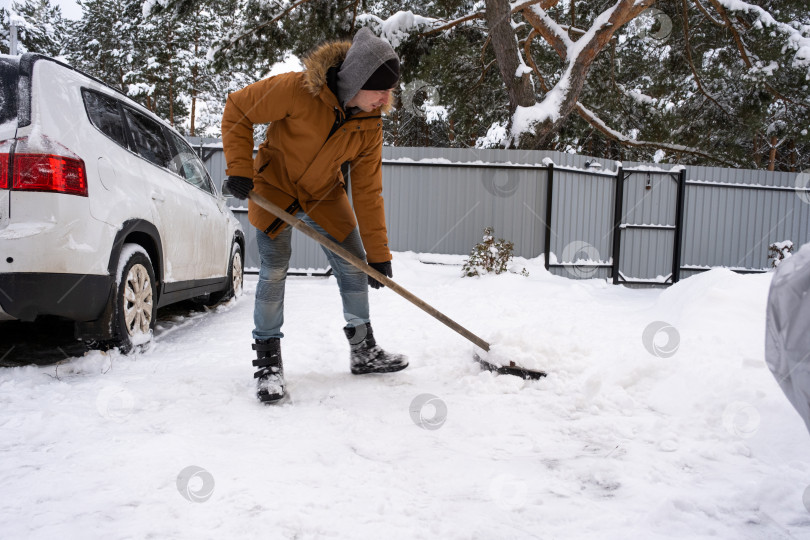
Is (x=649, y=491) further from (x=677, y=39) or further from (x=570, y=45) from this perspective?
(x=677, y=39)

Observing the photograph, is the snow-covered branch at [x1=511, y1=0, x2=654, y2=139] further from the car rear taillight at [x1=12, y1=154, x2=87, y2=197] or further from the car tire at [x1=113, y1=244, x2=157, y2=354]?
the car rear taillight at [x1=12, y1=154, x2=87, y2=197]

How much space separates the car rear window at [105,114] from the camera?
2910 mm

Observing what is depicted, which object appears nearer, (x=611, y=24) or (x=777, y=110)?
(x=611, y=24)

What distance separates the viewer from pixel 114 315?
2789 millimetres

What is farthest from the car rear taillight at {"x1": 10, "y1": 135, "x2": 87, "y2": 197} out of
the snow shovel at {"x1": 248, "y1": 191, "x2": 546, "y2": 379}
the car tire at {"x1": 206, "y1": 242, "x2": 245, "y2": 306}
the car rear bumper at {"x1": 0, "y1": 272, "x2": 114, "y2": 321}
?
the car tire at {"x1": 206, "y1": 242, "x2": 245, "y2": 306}

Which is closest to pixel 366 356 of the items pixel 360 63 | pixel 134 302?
pixel 134 302

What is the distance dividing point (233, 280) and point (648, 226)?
736 cm

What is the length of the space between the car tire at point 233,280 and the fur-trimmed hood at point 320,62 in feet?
10.1

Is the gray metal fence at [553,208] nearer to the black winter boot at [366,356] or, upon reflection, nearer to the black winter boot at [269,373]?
the black winter boot at [366,356]

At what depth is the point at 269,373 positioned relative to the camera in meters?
2.49

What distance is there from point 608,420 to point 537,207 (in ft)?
22.0

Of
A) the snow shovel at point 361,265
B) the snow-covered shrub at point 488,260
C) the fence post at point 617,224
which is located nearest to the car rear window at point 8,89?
the snow shovel at point 361,265

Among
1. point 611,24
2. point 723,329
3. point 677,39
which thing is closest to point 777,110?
point 677,39

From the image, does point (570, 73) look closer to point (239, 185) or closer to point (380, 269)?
point (380, 269)
